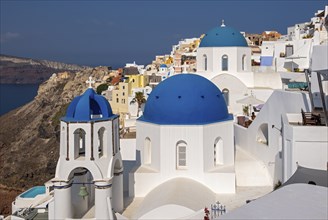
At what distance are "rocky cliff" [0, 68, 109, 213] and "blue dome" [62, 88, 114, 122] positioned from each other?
2993 cm

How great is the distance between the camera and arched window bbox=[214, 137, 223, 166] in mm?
13477

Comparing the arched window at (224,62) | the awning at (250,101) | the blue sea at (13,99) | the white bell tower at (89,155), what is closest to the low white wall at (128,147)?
the white bell tower at (89,155)

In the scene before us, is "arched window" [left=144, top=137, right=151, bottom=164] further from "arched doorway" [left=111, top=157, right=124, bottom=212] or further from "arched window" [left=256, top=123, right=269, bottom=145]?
"arched window" [left=256, top=123, right=269, bottom=145]

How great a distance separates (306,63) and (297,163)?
2065 cm

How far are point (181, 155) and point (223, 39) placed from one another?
12145 mm

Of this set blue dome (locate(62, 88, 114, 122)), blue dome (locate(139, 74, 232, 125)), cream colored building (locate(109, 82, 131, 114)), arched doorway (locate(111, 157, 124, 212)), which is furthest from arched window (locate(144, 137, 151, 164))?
cream colored building (locate(109, 82, 131, 114))

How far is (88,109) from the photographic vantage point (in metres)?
11.3

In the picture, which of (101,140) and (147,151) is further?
(147,151)

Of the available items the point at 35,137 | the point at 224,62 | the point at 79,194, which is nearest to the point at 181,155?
the point at 79,194

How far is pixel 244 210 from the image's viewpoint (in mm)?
3635

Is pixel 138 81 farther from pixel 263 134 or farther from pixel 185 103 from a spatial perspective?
pixel 185 103

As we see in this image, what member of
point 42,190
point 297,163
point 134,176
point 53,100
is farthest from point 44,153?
point 297,163

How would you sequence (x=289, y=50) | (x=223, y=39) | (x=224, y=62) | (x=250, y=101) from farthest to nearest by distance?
(x=289, y=50)
(x=224, y=62)
(x=223, y=39)
(x=250, y=101)

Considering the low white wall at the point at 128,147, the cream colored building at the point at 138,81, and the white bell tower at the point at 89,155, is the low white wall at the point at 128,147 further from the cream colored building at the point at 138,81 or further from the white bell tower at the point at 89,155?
the cream colored building at the point at 138,81
